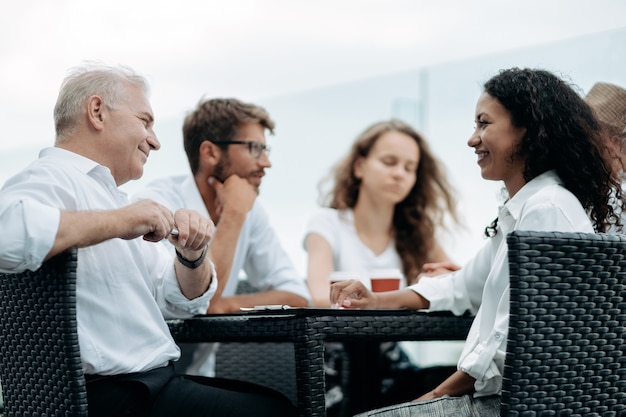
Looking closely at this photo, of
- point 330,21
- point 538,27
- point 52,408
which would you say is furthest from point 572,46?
point 52,408

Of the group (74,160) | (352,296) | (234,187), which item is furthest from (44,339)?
(234,187)

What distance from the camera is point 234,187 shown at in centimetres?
304

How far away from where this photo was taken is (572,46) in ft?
11.3

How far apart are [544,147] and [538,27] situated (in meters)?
2.24

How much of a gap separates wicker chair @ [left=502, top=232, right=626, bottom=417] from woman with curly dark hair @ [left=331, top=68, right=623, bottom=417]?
189mm

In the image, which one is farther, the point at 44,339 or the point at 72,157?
the point at 72,157

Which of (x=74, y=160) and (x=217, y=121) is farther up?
(x=217, y=121)

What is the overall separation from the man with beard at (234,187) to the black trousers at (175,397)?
3.33ft

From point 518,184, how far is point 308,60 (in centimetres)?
311

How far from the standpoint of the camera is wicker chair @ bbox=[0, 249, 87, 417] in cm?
149

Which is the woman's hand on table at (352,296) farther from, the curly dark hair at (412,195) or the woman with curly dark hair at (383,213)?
the curly dark hair at (412,195)

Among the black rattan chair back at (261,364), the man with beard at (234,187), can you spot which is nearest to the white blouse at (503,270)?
the man with beard at (234,187)

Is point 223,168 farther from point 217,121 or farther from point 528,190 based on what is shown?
point 528,190

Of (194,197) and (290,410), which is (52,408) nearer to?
(290,410)
